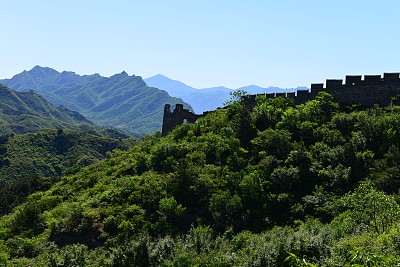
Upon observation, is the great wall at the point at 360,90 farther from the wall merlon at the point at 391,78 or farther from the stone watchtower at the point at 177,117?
the stone watchtower at the point at 177,117

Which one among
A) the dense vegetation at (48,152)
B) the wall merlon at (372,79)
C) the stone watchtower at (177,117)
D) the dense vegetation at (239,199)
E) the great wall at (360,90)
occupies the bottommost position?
the dense vegetation at (48,152)

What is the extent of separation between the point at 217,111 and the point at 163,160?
378 inches

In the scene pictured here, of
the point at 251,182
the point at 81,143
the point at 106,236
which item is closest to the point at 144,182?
the point at 106,236

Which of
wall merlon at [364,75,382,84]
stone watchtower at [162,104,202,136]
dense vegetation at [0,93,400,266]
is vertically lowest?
dense vegetation at [0,93,400,266]

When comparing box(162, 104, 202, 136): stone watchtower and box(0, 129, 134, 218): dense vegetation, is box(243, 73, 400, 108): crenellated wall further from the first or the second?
box(0, 129, 134, 218): dense vegetation

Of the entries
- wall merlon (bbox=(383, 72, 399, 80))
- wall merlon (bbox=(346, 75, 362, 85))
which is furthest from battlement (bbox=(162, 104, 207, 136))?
wall merlon (bbox=(383, 72, 399, 80))

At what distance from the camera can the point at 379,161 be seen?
975 inches

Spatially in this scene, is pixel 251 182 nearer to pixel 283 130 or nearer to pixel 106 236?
pixel 283 130

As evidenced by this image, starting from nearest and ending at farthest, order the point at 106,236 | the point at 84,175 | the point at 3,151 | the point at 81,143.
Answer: the point at 106,236
the point at 84,175
the point at 3,151
the point at 81,143

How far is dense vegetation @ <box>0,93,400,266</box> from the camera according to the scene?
19.0 m

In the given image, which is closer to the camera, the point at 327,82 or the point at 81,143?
the point at 327,82

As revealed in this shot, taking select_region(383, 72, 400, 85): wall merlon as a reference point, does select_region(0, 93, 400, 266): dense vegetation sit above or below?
below

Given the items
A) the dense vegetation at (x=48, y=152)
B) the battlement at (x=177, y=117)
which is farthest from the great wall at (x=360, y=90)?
the dense vegetation at (x=48, y=152)

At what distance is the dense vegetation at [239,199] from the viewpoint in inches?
749
